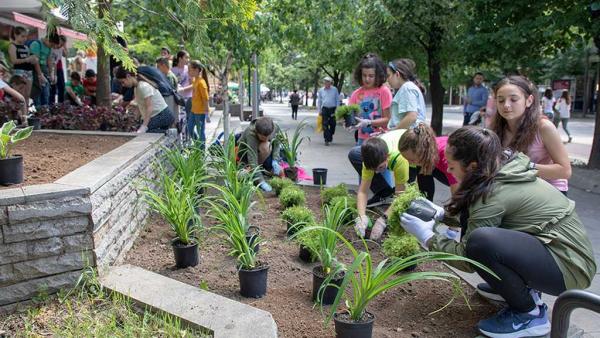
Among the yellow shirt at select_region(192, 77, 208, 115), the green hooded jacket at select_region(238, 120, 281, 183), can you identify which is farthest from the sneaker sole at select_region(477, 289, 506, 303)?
the yellow shirt at select_region(192, 77, 208, 115)

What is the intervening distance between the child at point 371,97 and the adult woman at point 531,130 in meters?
1.99

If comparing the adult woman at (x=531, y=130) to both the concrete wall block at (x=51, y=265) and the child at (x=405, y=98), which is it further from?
the concrete wall block at (x=51, y=265)

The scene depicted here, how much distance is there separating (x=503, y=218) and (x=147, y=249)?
2.42 meters

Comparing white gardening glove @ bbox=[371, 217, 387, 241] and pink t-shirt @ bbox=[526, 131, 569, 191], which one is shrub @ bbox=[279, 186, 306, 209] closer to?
white gardening glove @ bbox=[371, 217, 387, 241]

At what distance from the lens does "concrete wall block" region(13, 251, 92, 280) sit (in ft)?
8.82

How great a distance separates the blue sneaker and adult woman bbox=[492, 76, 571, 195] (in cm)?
92

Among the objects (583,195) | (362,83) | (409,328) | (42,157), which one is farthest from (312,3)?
(409,328)

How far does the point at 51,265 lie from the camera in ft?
9.04

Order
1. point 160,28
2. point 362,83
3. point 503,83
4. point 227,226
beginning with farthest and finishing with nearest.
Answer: point 160,28 → point 362,83 → point 503,83 → point 227,226

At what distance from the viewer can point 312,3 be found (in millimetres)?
6676

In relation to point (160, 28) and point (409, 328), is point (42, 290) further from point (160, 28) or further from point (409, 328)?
point (160, 28)

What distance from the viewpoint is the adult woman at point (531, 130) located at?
3.11 m

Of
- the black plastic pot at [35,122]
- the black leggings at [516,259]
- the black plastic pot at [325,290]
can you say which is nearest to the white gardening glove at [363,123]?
the black plastic pot at [325,290]

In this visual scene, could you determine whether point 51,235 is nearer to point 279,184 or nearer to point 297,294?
point 297,294
